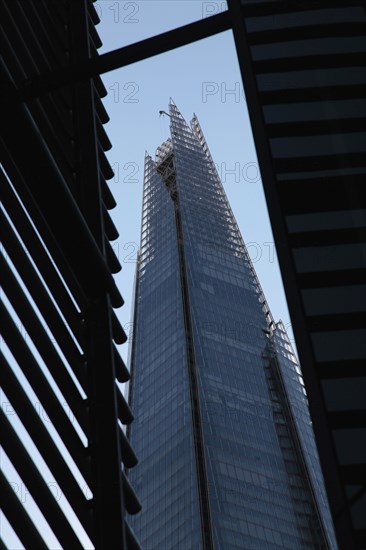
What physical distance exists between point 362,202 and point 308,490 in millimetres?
75957

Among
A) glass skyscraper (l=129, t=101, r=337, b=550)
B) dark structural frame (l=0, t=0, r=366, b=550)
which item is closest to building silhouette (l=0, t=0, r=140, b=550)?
dark structural frame (l=0, t=0, r=366, b=550)

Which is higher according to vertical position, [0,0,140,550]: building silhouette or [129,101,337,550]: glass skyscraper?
[0,0,140,550]: building silhouette

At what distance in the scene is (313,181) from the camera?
350 cm

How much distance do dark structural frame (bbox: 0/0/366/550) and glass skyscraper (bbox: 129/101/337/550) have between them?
206ft

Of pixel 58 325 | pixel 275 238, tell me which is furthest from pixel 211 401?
pixel 275 238

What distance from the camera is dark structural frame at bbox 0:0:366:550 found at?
9.57 ft

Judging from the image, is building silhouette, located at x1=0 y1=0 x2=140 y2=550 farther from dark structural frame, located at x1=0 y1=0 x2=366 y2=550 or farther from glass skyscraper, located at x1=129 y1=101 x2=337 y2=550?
glass skyscraper, located at x1=129 y1=101 x2=337 y2=550

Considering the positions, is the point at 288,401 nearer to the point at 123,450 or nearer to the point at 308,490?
the point at 308,490

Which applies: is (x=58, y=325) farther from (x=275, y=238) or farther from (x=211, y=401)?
(x=211, y=401)

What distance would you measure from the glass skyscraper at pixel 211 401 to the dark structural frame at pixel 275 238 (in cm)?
6291

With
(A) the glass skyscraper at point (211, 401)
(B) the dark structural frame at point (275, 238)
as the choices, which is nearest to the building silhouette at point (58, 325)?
(B) the dark structural frame at point (275, 238)

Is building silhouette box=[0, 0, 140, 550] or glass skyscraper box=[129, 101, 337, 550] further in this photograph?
glass skyscraper box=[129, 101, 337, 550]

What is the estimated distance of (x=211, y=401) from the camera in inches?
3078

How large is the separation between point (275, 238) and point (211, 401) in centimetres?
7587
